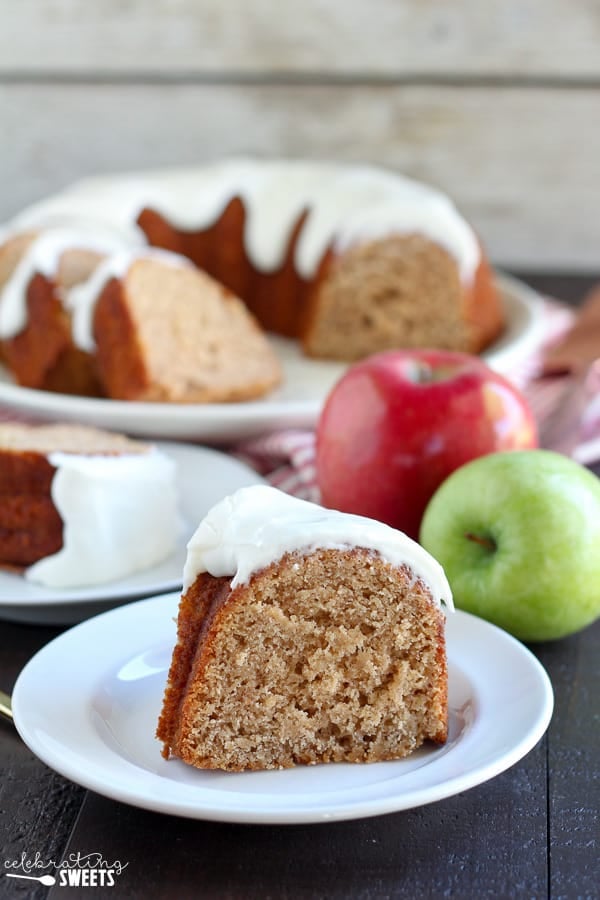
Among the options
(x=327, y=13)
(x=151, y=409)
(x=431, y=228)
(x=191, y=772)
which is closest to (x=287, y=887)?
(x=191, y=772)

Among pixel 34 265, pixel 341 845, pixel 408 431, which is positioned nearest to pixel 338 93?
pixel 34 265

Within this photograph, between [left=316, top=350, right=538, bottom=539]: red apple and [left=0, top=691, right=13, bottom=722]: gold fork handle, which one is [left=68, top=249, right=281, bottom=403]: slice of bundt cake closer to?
[left=316, top=350, right=538, bottom=539]: red apple

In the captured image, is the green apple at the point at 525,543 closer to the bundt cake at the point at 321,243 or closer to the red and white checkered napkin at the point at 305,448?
the red and white checkered napkin at the point at 305,448

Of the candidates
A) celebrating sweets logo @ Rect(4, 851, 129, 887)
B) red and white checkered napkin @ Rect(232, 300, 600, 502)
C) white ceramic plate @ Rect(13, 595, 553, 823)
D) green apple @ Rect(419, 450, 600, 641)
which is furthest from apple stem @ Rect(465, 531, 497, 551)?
celebrating sweets logo @ Rect(4, 851, 129, 887)

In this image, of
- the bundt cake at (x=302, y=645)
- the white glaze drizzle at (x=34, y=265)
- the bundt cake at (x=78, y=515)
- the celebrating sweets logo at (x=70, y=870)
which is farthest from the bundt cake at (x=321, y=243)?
the celebrating sweets logo at (x=70, y=870)

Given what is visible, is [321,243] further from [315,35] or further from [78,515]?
[78,515]
